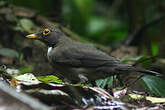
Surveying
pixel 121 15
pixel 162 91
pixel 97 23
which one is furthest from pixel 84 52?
pixel 121 15

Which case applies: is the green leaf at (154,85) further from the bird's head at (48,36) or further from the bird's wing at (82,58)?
the bird's head at (48,36)

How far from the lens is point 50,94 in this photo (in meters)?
2.79

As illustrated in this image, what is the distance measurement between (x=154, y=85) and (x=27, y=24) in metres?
3.58

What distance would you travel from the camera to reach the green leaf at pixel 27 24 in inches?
262

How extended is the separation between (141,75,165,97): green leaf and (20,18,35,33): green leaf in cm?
319

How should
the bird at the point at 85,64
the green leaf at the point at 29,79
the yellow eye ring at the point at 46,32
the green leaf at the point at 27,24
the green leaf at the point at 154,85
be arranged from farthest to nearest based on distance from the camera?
1. the green leaf at the point at 27,24
2. the yellow eye ring at the point at 46,32
3. the bird at the point at 85,64
4. the green leaf at the point at 154,85
5. the green leaf at the point at 29,79

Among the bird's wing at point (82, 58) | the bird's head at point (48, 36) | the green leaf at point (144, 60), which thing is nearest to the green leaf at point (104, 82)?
the bird's wing at point (82, 58)

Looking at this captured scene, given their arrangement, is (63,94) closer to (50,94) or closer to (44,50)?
(50,94)

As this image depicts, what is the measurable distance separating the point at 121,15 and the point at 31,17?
542 centimetres

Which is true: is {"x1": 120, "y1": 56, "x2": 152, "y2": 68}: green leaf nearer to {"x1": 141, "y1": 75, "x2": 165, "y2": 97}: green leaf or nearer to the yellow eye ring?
{"x1": 141, "y1": 75, "x2": 165, "y2": 97}: green leaf

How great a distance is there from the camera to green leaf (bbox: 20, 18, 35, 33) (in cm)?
665

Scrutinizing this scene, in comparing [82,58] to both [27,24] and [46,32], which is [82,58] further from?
[27,24]

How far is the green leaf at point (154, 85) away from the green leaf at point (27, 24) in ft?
10.5

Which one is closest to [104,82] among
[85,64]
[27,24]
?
[85,64]
